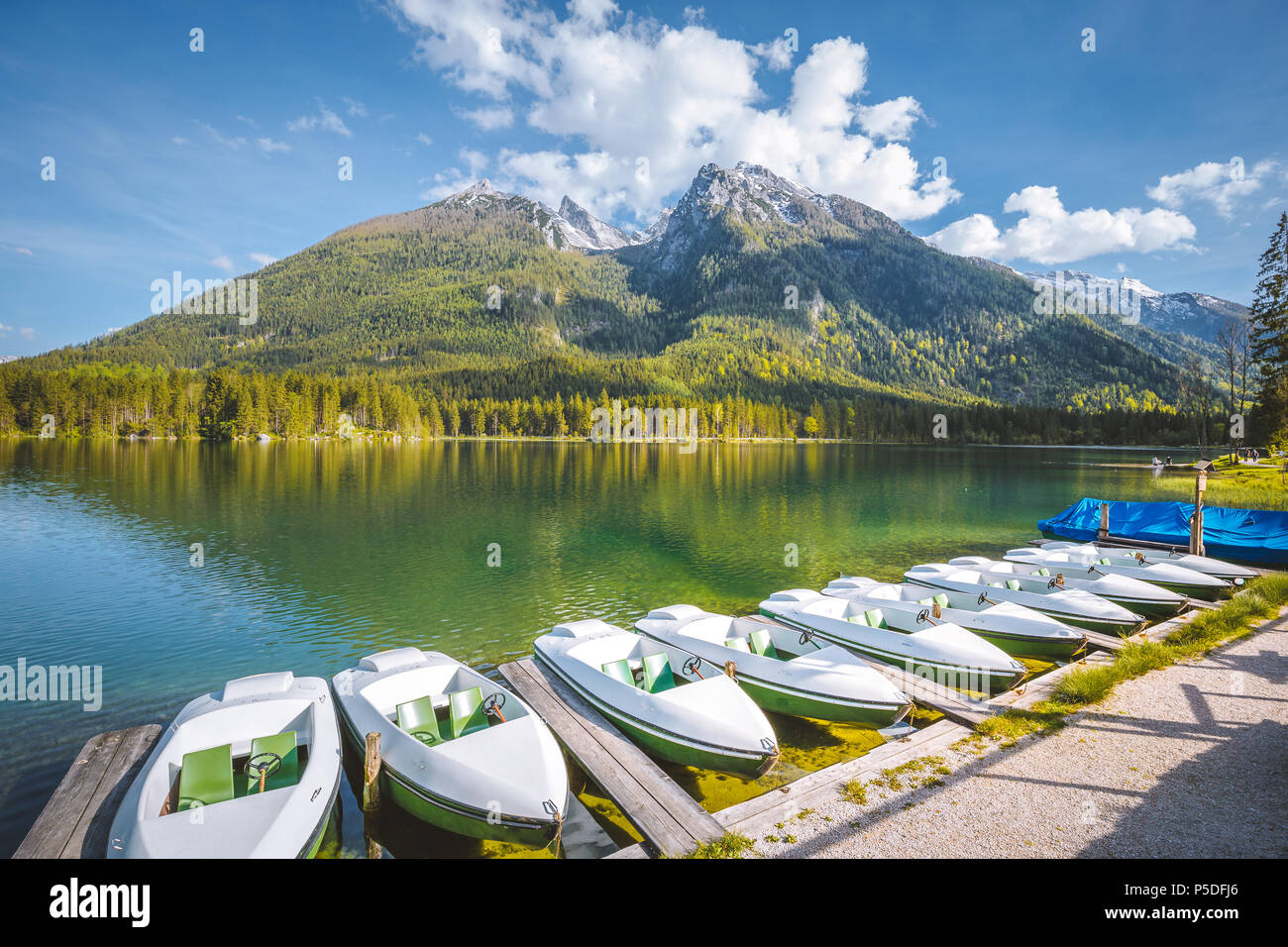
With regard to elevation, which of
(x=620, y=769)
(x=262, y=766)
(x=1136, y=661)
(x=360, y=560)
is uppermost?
(x=1136, y=661)

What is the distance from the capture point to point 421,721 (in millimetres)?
10430

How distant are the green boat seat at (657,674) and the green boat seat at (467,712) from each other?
11.7 ft

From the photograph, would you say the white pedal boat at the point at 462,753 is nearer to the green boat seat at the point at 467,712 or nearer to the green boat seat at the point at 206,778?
the green boat seat at the point at 467,712

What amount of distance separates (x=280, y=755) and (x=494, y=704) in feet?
11.5

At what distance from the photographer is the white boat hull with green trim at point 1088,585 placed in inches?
700

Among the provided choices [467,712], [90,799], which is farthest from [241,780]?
[467,712]

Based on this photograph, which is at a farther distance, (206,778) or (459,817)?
(206,778)

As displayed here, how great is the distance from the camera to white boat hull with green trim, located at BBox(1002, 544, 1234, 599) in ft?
63.9

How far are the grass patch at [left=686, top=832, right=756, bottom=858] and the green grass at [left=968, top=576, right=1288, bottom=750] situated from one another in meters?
4.87

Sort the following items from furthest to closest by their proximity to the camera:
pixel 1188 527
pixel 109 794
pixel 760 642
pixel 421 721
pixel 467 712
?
pixel 1188 527
pixel 760 642
pixel 467 712
pixel 421 721
pixel 109 794

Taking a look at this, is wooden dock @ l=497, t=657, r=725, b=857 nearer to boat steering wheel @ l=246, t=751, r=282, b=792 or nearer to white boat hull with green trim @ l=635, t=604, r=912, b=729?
white boat hull with green trim @ l=635, t=604, r=912, b=729

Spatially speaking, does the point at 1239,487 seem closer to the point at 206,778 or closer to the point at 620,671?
the point at 620,671

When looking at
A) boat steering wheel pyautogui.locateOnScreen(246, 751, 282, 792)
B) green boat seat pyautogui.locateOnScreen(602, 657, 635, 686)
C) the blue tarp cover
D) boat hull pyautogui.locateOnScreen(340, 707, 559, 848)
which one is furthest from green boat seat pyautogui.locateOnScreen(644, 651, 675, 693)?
the blue tarp cover
